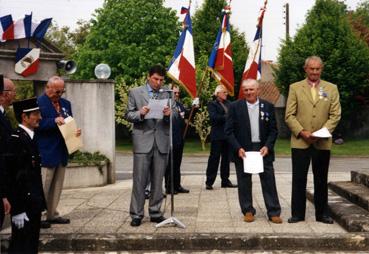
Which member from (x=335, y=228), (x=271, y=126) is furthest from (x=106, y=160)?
(x=335, y=228)

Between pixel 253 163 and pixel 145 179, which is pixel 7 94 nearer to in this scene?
pixel 145 179

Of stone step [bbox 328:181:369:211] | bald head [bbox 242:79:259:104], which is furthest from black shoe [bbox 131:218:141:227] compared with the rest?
stone step [bbox 328:181:369:211]

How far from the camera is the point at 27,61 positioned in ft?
38.8

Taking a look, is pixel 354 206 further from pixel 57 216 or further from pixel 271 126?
pixel 57 216

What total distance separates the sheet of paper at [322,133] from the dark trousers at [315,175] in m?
0.31

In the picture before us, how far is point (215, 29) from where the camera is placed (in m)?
44.2

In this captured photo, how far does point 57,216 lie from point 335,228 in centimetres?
363

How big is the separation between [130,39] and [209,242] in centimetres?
3648

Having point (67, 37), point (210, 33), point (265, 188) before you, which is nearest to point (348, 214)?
point (265, 188)

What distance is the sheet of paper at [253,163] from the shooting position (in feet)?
25.7

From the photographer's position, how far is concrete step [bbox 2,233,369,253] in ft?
22.4

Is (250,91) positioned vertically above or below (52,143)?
above

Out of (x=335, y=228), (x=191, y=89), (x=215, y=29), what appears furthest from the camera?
(x=215, y=29)

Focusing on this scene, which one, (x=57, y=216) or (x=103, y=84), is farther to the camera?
(x=103, y=84)
